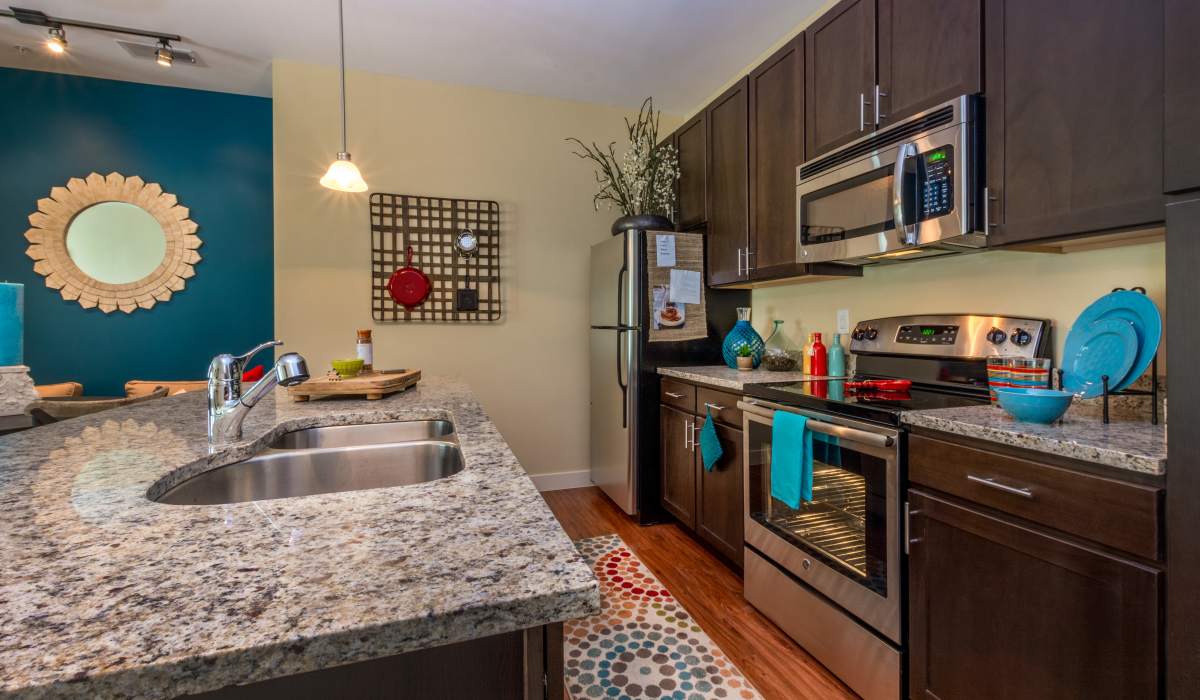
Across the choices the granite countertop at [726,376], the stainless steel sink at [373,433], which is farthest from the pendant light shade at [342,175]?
the granite countertop at [726,376]

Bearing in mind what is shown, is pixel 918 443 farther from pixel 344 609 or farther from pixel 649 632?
pixel 344 609

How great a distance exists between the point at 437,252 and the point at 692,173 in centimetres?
167

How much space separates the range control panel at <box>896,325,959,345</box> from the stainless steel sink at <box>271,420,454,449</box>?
176 cm

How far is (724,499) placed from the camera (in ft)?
7.79

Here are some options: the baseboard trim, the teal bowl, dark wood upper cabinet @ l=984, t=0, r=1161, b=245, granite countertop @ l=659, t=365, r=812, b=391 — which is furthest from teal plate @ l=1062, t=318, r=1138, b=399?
the baseboard trim

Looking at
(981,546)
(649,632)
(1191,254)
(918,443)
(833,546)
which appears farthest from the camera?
(649,632)

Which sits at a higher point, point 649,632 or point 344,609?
point 344,609

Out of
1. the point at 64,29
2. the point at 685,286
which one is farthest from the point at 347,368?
the point at 64,29

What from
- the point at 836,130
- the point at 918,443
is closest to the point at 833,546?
the point at 918,443

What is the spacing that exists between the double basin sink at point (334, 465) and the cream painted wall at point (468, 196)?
1.87 meters

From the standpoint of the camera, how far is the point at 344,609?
1.57ft

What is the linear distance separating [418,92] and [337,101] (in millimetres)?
488

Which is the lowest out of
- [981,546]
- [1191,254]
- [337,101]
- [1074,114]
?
[981,546]

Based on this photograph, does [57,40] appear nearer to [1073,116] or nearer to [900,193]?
[900,193]
